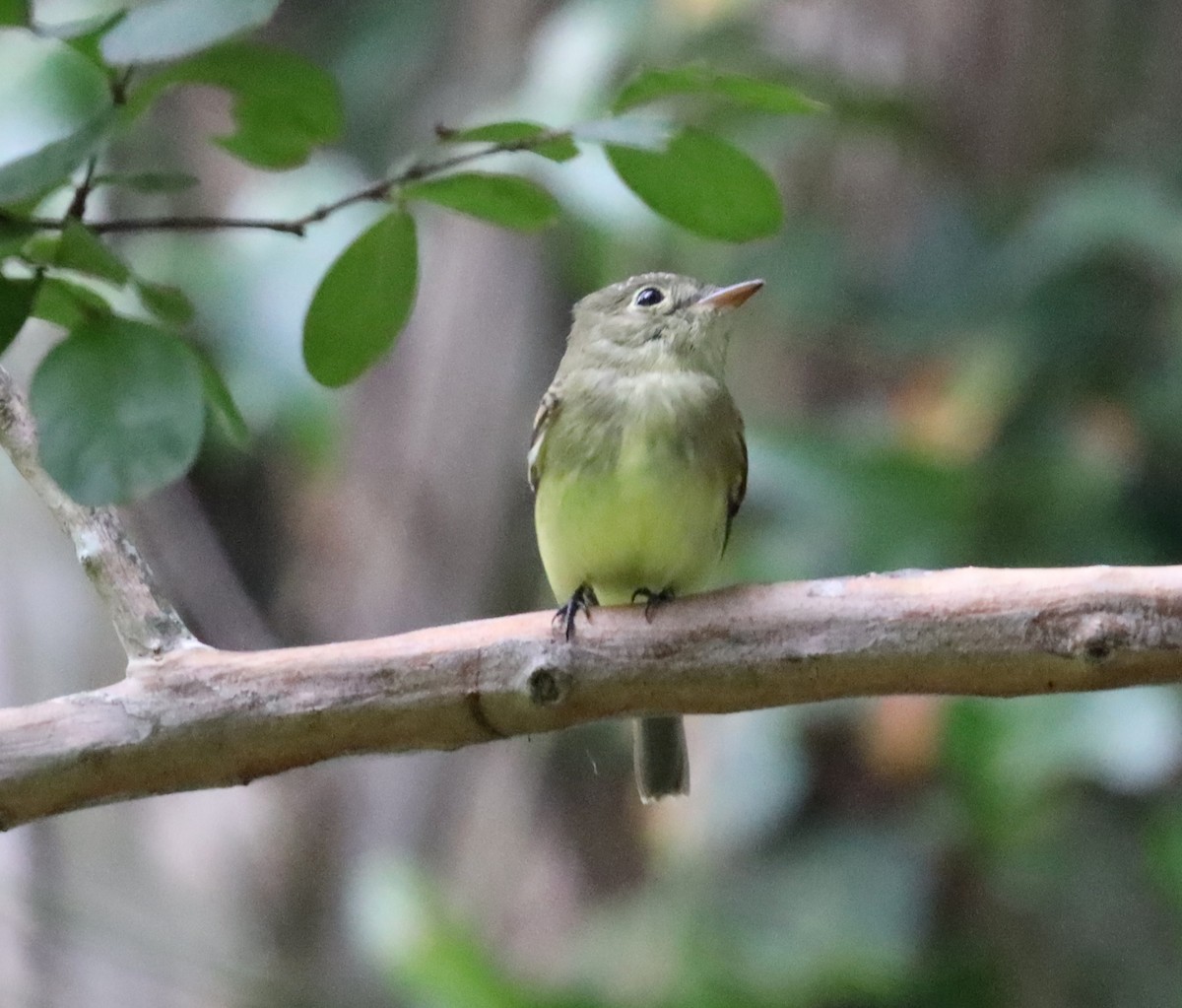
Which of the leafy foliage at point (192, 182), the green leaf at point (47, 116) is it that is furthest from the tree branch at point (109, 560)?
the green leaf at point (47, 116)

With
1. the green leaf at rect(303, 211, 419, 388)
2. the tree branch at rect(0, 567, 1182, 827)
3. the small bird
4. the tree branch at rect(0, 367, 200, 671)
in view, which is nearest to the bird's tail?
the small bird

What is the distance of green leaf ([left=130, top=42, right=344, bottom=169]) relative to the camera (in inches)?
46.9

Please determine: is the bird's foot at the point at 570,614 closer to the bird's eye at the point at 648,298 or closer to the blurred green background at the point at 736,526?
the bird's eye at the point at 648,298

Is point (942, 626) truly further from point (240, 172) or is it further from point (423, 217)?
point (240, 172)

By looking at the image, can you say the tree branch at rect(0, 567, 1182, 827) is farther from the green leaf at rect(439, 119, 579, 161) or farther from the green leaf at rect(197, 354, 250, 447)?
the green leaf at rect(439, 119, 579, 161)

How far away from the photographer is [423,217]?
3900 mm

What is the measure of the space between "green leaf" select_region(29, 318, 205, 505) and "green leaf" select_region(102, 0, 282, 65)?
0.23 m

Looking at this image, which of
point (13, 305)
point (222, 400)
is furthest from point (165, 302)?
point (13, 305)

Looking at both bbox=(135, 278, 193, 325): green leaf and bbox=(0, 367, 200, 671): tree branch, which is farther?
bbox=(0, 367, 200, 671): tree branch

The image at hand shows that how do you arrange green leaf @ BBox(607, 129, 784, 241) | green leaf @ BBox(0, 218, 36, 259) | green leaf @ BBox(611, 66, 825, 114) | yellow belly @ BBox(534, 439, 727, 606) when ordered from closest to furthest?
green leaf @ BBox(0, 218, 36, 259) < green leaf @ BBox(611, 66, 825, 114) < green leaf @ BBox(607, 129, 784, 241) < yellow belly @ BBox(534, 439, 727, 606)

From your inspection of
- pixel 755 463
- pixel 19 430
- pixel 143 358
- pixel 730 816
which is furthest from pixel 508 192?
pixel 730 816

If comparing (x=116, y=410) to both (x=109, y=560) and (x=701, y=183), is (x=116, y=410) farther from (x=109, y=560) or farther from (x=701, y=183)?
(x=701, y=183)

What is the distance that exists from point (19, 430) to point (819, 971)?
7.19 ft

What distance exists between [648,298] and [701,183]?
1.12m
